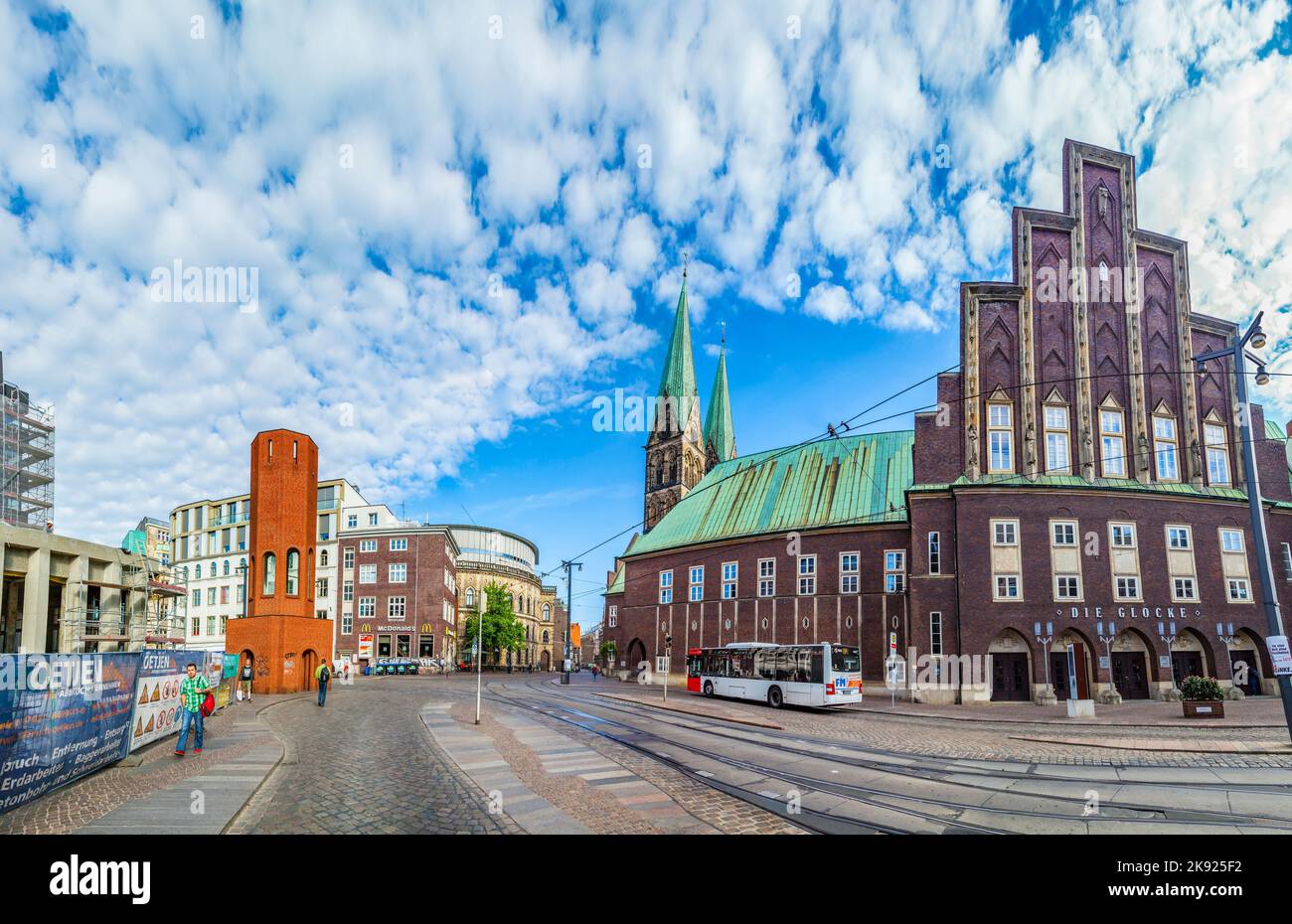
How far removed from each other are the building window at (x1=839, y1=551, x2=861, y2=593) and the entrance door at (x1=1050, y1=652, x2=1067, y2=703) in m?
11.4

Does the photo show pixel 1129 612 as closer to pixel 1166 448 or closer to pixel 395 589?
pixel 1166 448

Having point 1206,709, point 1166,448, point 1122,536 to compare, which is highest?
point 1166,448

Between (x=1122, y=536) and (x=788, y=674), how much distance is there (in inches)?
693

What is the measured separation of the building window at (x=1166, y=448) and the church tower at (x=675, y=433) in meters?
58.0

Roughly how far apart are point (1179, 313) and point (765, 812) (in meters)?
39.2

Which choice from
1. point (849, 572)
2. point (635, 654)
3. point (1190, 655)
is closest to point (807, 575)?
point (849, 572)

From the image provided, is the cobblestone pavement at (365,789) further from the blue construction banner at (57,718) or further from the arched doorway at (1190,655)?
the arched doorway at (1190,655)

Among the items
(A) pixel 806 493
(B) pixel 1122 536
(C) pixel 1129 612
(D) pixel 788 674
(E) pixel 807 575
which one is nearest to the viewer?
(D) pixel 788 674

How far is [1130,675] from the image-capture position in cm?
3512

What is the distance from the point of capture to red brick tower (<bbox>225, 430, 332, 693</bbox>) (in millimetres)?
38000

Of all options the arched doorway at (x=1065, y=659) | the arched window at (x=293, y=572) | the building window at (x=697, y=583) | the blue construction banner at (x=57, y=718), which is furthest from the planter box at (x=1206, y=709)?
the arched window at (x=293, y=572)

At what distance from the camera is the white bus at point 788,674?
3117 centimetres

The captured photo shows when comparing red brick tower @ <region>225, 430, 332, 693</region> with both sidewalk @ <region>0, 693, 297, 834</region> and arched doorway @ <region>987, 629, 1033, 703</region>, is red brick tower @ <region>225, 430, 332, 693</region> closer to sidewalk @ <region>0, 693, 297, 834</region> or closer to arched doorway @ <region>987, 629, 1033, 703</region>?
sidewalk @ <region>0, 693, 297, 834</region>
